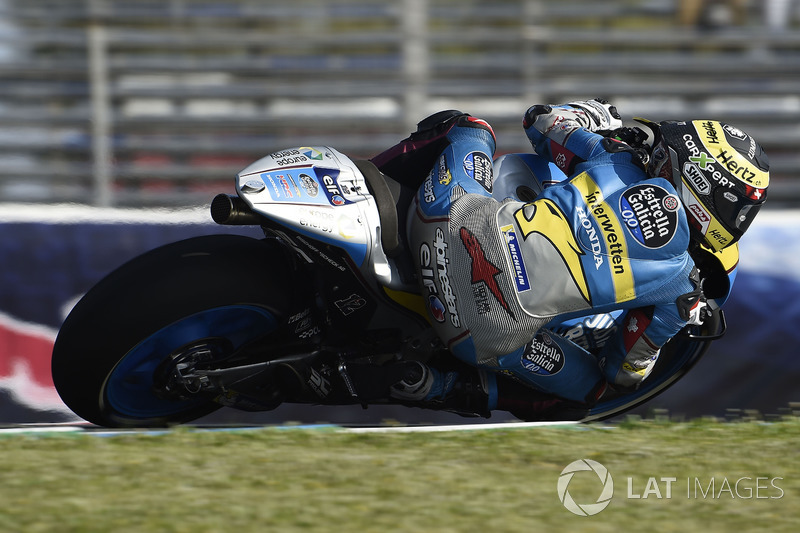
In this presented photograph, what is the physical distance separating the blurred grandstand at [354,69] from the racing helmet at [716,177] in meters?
2.41

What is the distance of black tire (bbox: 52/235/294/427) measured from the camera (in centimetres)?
317

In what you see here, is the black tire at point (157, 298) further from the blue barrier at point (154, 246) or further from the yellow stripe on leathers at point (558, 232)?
the blue barrier at point (154, 246)

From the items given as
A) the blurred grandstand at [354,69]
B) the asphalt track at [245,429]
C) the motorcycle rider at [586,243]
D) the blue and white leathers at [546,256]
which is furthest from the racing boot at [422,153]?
the blurred grandstand at [354,69]

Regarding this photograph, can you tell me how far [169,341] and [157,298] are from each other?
181 mm

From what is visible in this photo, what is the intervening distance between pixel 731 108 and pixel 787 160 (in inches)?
18.5

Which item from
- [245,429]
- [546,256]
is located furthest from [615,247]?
[245,429]

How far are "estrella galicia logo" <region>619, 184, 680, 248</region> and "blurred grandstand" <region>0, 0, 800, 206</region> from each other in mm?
2512

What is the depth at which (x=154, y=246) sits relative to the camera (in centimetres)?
466

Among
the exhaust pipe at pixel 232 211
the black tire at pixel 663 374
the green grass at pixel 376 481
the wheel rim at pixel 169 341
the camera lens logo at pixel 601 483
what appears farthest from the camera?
the black tire at pixel 663 374

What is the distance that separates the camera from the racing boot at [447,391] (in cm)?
347

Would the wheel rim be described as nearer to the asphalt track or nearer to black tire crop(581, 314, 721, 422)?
the asphalt track

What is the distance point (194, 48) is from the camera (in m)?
5.89

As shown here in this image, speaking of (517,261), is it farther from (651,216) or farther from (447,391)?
(447,391)

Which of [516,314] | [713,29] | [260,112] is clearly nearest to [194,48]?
[260,112]
